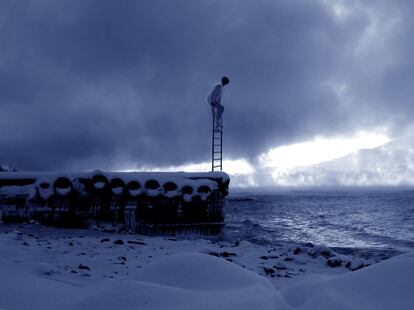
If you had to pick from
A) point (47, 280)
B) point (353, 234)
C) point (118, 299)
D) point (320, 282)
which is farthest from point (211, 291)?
point (353, 234)

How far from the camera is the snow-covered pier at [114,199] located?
948cm

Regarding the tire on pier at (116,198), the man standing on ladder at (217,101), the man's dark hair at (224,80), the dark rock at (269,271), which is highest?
the man's dark hair at (224,80)

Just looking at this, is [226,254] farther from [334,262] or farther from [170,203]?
[170,203]

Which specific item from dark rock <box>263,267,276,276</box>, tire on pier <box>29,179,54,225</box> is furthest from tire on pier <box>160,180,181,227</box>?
dark rock <box>263,267,276,276</box>

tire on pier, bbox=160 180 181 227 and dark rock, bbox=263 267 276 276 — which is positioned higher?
tire on pier, bbox=160 180 181 227

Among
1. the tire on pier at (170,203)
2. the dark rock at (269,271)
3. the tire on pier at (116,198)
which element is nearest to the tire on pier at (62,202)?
the tire on pier at (116,198)

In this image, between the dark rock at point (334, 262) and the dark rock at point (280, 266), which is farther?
the dark rock at point (334, 262)

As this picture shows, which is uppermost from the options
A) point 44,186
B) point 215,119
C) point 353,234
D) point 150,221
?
point 215,119

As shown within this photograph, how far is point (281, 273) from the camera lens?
17.5 feet

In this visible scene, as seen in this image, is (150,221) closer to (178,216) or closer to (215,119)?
(178,216)

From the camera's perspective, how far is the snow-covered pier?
9484 millimetres

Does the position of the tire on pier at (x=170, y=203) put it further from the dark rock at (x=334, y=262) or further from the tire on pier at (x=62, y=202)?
the dark rock at (x=334, y=262)

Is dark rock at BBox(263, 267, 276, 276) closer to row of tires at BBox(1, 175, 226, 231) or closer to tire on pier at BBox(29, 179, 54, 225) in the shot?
row of tires at BBox(1, 175, 226, 231)

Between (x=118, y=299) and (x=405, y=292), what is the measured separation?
7.34 feet
